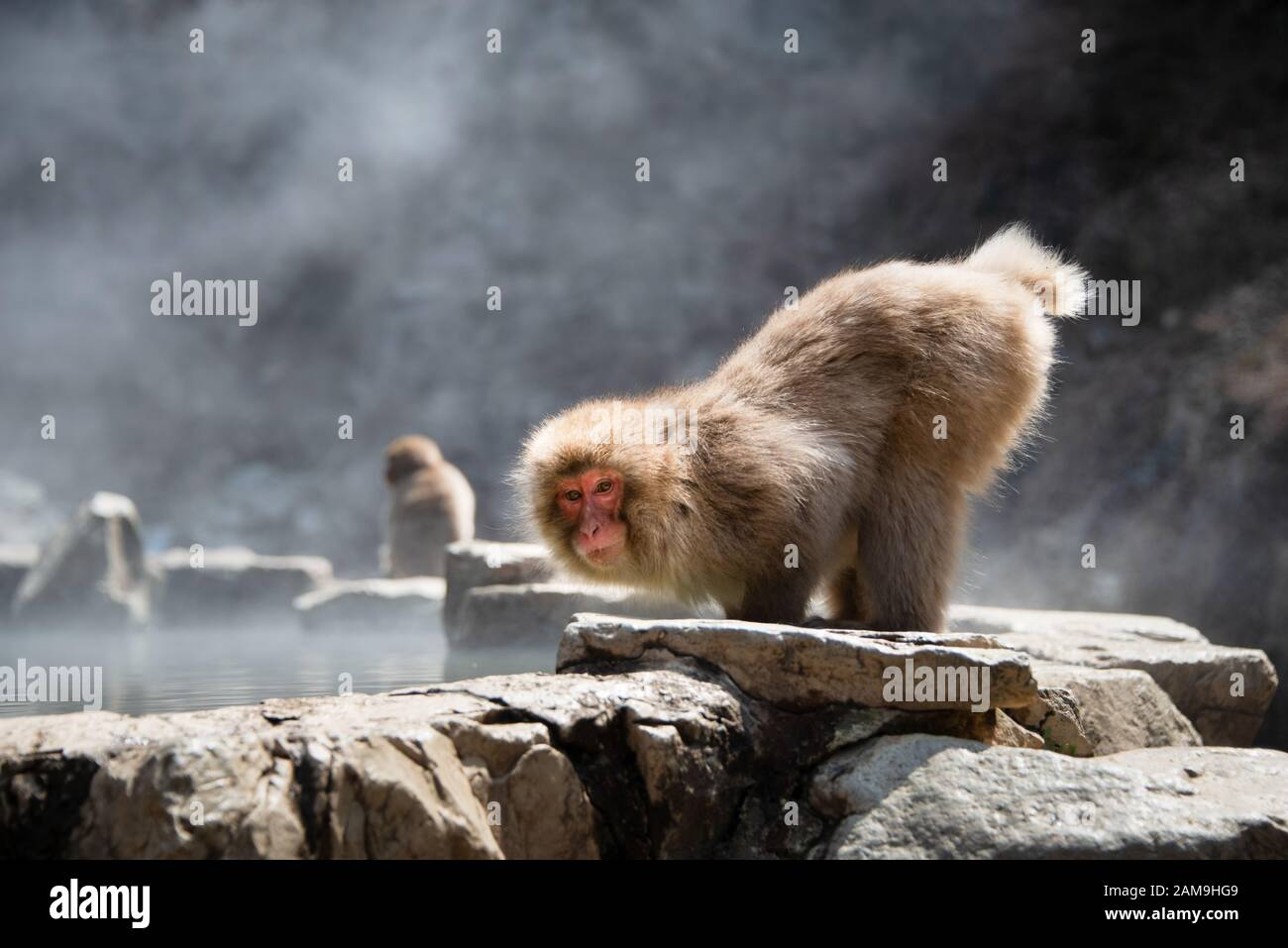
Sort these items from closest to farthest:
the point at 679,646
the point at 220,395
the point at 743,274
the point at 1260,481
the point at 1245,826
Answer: the point at 1245,826 < the point at 679,646 < the point at 1260,481 < the point at 743,274 < the point at 220,395

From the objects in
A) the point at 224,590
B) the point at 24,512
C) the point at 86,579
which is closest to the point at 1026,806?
the point at 224,590

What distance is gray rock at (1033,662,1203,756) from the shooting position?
382 centimetres

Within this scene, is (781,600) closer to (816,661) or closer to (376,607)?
(816,661)

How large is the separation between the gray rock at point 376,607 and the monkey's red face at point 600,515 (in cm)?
570

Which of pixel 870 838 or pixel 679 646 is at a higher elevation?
pixel 679 646

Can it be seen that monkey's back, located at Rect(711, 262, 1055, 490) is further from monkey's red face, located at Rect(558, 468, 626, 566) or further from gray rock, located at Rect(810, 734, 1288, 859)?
gray rock, located at Rect(810, 734, 1288, 859)

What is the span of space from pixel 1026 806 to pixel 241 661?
5.24 meters

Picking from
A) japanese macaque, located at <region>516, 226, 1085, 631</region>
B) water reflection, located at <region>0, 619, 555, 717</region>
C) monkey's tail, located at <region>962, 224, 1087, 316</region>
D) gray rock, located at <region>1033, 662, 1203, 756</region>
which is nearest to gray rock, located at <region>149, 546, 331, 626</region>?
water reflection, located at <region>0, 619, 555, 717</region>

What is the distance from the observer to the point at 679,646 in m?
3.17

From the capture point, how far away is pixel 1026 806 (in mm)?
2730

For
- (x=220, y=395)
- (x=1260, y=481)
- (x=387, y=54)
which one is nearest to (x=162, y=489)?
(x=220, y=395)

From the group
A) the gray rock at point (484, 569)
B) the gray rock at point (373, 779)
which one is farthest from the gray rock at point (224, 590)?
the gray rock at point (373, 779)
